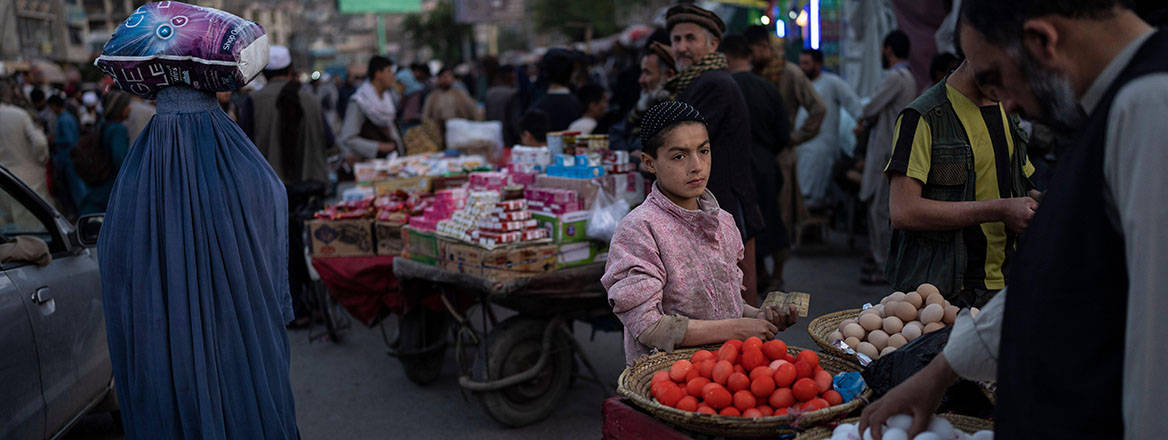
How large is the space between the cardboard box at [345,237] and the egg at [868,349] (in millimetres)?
3847

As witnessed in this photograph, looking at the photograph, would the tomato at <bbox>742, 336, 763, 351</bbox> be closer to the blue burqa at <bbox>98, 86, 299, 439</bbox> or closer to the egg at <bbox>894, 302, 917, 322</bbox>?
the egg at <bbox>894, 302, 917, 322</bbox>

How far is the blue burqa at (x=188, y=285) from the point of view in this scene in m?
3.36

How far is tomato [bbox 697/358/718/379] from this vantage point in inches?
88.3

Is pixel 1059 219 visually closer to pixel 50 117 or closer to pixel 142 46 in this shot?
pixel 142 46

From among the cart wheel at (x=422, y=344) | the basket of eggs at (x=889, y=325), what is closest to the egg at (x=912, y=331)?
the basket of eggs at (x=889, y=325)

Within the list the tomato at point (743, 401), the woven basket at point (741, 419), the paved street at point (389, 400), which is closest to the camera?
the woven basket at point (741, 419)

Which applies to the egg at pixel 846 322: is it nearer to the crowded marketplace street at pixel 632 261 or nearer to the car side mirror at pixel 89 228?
the crowded marketplace street at pixel 632 261

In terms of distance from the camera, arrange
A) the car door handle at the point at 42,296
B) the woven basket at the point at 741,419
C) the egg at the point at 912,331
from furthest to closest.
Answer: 1. the car door handle at the point at 42,296
2. the egg at the point at 912,331
3. the woven basket at the point at 741,419

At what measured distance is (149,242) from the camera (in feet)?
11.2

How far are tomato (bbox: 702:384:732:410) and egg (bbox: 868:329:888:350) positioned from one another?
2.27 feet

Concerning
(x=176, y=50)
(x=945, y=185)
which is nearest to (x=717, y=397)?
(x=945, y=185)

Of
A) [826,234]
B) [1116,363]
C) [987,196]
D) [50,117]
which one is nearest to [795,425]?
[1116,363]

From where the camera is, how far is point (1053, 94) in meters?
1.39

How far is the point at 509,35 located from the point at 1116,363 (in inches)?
2857
